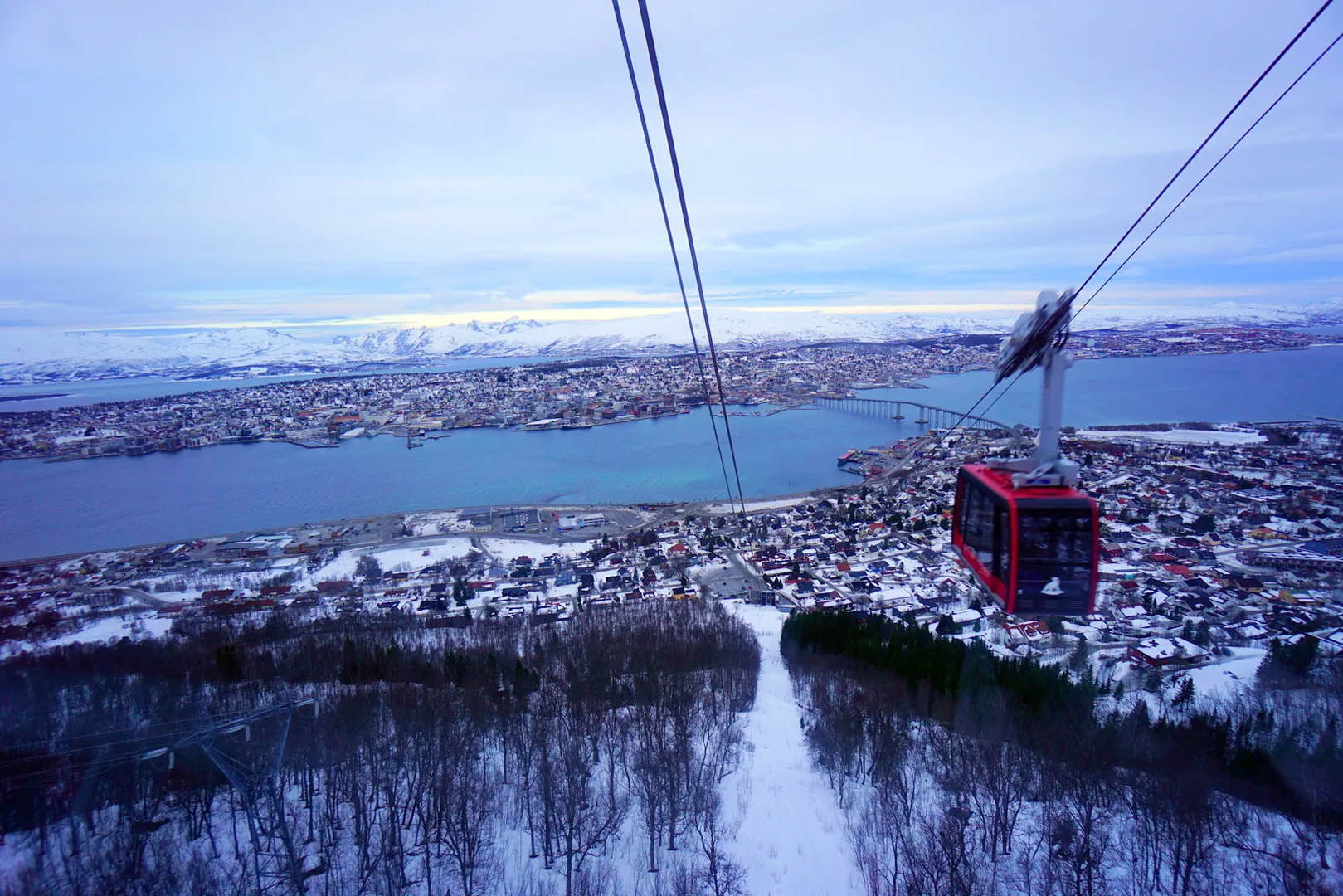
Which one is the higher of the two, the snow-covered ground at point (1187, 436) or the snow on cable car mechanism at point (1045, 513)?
the snow on cable car mechanism at point (1045, 513)

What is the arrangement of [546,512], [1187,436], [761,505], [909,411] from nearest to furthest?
[761,505] < [546,512] < [1187,436] < [909,411]

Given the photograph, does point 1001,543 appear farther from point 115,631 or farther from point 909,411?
point 909,411

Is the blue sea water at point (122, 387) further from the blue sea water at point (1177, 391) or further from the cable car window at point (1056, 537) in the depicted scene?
the cable car window at point (1056, 537)

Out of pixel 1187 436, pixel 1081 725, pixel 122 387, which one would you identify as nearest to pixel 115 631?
pixel 1081 725

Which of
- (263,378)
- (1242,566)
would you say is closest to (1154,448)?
(1242,566)

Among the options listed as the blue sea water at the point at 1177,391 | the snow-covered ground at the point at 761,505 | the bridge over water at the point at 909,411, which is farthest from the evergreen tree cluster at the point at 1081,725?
the bridge over water at the point at 909,411
